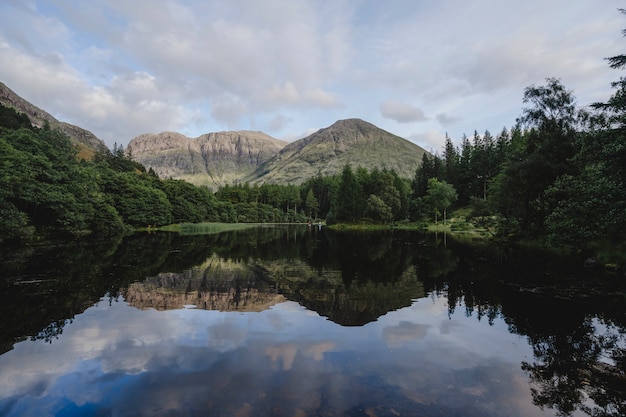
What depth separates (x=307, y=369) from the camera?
9523 millimetres

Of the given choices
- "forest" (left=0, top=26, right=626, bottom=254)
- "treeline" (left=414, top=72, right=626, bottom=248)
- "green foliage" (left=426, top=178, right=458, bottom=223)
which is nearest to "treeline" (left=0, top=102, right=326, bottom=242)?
"forest" (left=0, top=26, right=626, bottom=254)

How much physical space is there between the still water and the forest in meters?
8.16

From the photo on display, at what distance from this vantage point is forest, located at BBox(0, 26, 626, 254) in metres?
24.0

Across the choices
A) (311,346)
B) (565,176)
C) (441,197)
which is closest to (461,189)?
(441,197)

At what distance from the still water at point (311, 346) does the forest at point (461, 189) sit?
8.16 meters

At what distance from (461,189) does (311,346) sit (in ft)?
434

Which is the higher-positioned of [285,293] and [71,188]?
[71,188]

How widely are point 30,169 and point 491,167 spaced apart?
123m

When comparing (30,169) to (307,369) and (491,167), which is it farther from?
(491,167)

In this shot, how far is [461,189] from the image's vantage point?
424 ft

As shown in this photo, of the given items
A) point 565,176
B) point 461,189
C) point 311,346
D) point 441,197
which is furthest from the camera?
point 461,189

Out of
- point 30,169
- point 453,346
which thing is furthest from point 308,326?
point 30,169

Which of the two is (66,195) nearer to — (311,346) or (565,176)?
(311,346)

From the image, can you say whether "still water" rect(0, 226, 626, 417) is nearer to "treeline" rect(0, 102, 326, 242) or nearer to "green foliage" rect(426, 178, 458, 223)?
"treeline" rect(0, 102, 326, 242)
